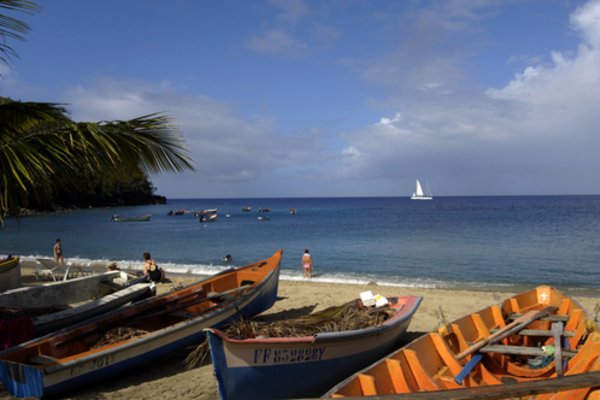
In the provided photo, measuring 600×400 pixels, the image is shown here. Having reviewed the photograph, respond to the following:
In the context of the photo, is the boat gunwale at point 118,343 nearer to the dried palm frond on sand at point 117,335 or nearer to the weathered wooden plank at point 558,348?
the dried palm frond on sand at point 117,335

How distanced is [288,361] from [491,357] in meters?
3.11

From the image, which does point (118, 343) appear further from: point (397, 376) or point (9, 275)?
point (9, 275)

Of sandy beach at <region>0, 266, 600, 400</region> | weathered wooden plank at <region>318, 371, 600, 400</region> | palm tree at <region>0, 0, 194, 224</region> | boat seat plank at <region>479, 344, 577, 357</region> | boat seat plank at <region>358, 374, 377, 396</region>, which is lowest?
sandy beach at <region>0, 266, 600, 400</region>

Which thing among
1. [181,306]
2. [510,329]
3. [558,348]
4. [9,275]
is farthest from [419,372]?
[9,275]

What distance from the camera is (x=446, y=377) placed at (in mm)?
5801

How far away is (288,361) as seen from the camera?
580 cm

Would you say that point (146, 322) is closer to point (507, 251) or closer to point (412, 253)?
point (412, 253)

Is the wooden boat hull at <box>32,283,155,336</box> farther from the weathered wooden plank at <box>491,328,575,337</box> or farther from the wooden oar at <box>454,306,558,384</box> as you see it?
the weathered wooden plank at <box>491,328,575,337</box>

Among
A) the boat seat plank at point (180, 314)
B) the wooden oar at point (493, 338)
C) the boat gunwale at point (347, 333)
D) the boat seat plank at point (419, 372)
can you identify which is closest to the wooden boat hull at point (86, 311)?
the boat seat plank at point (180, 314)

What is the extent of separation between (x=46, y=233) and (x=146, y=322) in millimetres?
46024

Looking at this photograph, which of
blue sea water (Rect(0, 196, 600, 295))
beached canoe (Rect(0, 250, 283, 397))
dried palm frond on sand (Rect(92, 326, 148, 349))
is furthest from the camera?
blue sea water (Rect(0, 196, 600, 295))

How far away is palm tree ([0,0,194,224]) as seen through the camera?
5371 mm

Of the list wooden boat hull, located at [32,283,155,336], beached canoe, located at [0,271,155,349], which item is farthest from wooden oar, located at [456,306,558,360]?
wooden boat hull, located at [32,283,155,336]

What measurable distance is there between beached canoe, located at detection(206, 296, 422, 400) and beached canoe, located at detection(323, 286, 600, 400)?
34.9 inches
